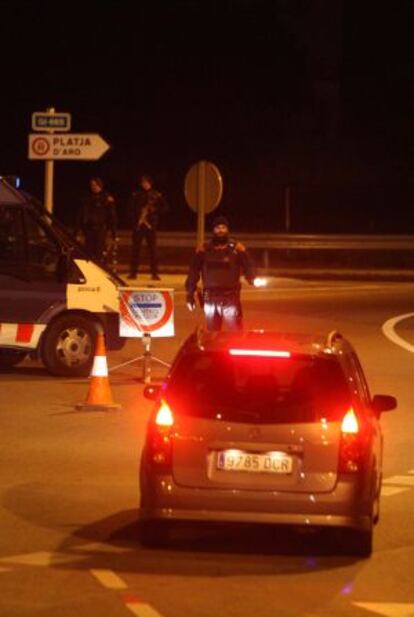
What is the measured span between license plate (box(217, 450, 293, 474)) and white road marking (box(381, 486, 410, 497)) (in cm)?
247

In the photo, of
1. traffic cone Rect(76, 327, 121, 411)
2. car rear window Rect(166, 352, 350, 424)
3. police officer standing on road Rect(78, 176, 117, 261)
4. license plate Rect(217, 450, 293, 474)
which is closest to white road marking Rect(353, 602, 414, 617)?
license plate Rect(217, 450, 293, 474)

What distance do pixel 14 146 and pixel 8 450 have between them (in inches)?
2080

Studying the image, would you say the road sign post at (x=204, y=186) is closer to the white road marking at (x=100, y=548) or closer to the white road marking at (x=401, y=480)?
the white road marking at (x=401, y=480)

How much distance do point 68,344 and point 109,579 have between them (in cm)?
961

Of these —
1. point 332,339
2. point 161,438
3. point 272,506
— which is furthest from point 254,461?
point 332,339

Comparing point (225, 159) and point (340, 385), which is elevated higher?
point (225, 159)

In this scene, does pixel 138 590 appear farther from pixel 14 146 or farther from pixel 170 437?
pixel 14 146

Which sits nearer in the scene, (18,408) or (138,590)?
(138,590)

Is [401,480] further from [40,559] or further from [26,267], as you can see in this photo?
[26,267]

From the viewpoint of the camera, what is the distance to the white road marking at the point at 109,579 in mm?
8614

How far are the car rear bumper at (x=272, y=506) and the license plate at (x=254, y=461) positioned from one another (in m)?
0.14

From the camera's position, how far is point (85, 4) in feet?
222

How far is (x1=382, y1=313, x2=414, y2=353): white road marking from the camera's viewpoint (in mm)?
22767

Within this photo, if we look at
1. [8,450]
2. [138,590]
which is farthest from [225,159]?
[138,590]
